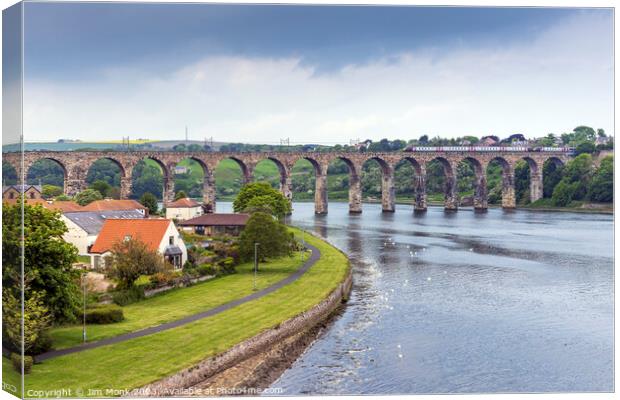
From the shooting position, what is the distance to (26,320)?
28438 mm

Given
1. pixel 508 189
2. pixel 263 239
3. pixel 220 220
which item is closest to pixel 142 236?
pixel 263 239

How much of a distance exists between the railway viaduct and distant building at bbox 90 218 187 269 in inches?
2724

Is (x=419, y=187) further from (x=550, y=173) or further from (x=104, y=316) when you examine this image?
(x=104, y=316)

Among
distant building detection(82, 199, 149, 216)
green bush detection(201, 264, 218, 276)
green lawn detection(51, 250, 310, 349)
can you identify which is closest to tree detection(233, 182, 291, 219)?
distant building detection(82, 199, 149, 216)

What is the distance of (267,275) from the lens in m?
56.5

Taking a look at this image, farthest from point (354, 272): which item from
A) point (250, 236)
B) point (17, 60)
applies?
point (17, 60)

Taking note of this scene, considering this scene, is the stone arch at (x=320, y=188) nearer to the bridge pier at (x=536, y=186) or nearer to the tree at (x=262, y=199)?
the tree at (x=262, y=199)

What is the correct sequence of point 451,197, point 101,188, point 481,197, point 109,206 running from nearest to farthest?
point 109,206, point 101,188, point 451,197, point 481,197

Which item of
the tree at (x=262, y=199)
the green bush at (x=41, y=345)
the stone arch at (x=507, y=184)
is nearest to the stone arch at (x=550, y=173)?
the stone arch at (x=507, y=184)

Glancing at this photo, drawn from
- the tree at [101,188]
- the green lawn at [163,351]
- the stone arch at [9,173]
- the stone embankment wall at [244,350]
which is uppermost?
the stone arch at [9,173]

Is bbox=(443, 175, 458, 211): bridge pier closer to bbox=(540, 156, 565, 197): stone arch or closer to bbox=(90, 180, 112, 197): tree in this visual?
bbox=(540, 156, 565, 197): stone arch

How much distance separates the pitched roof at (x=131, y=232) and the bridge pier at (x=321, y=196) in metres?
101

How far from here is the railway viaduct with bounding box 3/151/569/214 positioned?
429 ft

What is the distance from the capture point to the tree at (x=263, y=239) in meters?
59.7
